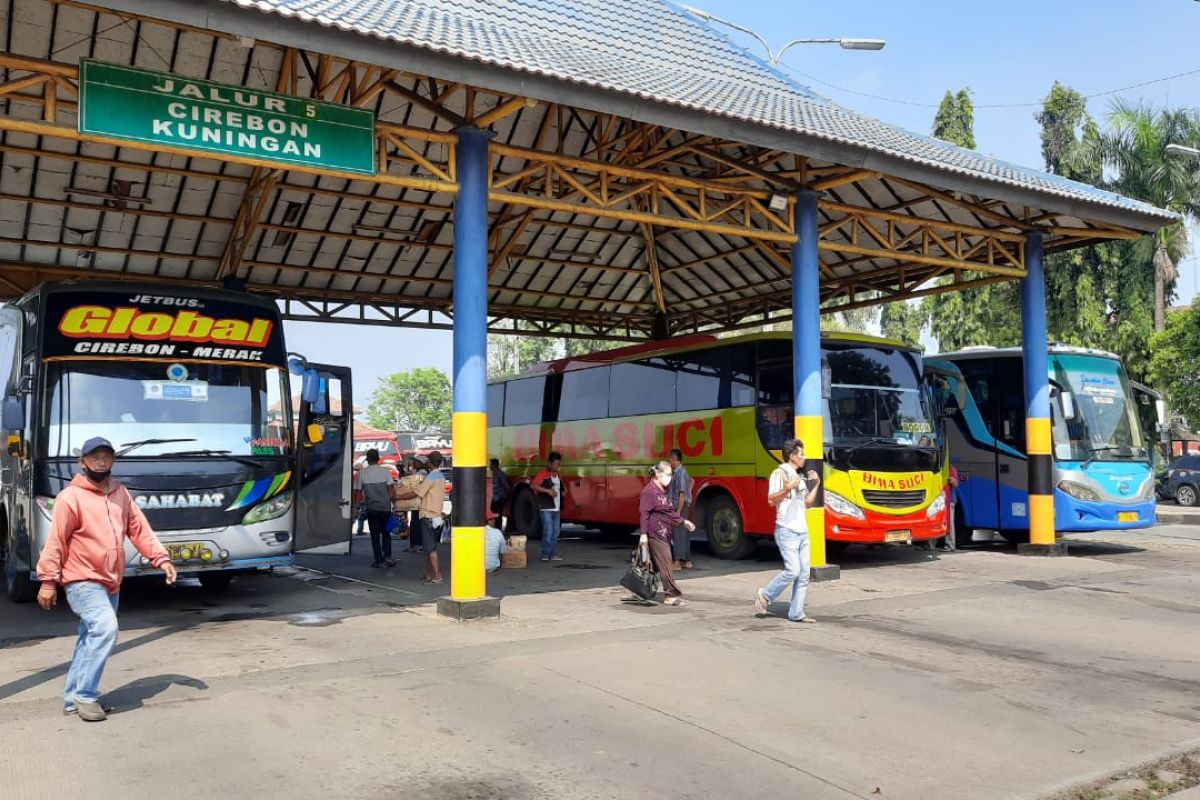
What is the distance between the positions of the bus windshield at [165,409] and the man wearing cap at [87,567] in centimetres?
417

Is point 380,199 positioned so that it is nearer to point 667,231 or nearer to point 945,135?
point 667,231

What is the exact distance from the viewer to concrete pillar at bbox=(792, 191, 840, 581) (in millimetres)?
12789

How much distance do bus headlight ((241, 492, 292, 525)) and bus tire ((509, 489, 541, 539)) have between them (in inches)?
408

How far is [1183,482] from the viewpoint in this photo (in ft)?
102

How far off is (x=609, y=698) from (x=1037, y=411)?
11.3 meters

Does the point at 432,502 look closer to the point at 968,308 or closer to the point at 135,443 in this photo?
the point at 135,443

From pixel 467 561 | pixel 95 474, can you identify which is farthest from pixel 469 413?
pixel 95 474

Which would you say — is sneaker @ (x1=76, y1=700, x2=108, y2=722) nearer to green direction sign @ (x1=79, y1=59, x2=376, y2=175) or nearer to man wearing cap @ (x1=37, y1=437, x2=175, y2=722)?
man wearing cap @ (x1=37, y1=437, x2=175, y2=722)

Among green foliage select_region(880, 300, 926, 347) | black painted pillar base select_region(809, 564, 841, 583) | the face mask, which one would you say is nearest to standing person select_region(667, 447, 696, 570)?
black painted pillar base select_region(809, 564, 841, 583)

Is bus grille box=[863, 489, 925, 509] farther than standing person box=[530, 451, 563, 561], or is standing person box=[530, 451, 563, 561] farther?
standing person box=[530, 451, 563, 561]

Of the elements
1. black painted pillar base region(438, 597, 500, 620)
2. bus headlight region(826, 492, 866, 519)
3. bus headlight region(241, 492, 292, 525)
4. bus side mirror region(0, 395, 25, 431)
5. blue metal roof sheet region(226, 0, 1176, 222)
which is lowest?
black painted pillar base region(438, 597, 500, 620)

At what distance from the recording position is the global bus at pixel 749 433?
46.8ft

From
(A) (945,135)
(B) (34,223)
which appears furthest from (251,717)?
(A) (945,135)

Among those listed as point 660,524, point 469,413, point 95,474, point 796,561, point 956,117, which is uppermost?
point 956,117
